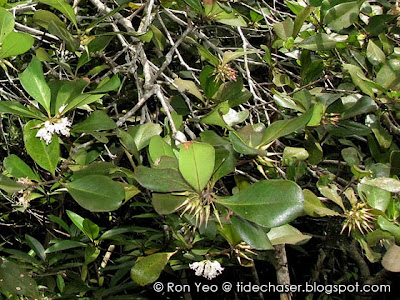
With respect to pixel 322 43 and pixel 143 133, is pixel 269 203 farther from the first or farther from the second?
pixel 322 43

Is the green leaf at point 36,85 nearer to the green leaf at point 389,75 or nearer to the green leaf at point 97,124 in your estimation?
the green leaf at point 97,124

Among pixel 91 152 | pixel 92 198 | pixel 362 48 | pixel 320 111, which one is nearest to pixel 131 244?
pixel 91 152

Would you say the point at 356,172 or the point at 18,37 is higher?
the point at 18,37

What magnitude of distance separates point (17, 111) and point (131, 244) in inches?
24.0

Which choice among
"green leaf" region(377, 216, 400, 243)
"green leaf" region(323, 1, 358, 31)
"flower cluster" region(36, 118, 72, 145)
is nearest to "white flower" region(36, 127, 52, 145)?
"flower cluster" region(36, 118, 72, 145)

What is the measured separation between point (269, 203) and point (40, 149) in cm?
47

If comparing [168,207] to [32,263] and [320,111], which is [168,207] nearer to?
[320,111]

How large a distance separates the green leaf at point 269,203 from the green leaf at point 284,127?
0.30 ft

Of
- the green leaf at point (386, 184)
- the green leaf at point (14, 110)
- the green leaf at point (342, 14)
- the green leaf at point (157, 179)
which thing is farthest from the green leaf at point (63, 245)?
the green leaf at point (342, 14)

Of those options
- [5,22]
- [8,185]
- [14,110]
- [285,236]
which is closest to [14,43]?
[5,22]

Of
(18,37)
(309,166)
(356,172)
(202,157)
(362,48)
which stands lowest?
(309,166)

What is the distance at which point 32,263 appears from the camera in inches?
57.1

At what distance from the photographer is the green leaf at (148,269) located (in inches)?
35.8

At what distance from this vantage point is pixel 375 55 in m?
1.18
